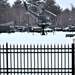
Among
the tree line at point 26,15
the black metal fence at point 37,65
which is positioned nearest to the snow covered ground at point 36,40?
the black metal fence at point 37,65

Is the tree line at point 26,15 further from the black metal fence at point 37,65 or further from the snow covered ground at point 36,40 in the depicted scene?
the black metal fence at point 37,65

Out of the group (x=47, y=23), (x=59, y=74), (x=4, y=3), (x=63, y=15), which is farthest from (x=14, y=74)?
(x=63, y=15)

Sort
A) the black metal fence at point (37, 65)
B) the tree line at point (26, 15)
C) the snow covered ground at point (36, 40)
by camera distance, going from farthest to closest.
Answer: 1. the tree line at point (26, 15)
2. the snow covered ground at point (36, 40)
3. the black metal fence at point (37, 65)

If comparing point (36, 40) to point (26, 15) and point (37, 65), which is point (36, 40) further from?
point (26, 15)

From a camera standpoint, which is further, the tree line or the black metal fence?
the tree line

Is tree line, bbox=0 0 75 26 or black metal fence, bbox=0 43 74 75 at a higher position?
tree line, bbox=0 0 75 26

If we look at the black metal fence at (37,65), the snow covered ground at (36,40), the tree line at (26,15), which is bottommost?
the snow covered ground at (36,40)

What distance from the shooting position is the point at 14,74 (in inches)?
416

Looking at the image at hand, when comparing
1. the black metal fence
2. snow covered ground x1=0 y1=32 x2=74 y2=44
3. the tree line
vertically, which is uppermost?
the tree line

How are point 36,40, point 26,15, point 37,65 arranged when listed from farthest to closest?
point 26,15 < point 36,40 < point 37,65

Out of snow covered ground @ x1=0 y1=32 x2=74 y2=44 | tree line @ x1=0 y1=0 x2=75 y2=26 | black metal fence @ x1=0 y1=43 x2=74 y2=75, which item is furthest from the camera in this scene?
tree line @ x1=0 y1=0 x2=75 y2=26

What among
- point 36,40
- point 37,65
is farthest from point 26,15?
point 37,65

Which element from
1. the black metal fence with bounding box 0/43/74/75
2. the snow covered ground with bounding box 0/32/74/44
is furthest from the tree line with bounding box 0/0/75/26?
the black metal fence with bounding box 0/43/74/75

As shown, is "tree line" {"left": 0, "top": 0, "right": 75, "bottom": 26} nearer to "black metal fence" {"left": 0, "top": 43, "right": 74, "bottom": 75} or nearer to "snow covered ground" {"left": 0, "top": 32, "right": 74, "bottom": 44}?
"snow covered ground" {"left": 0, "top": 32, "right": 74, "bottom": 44}
